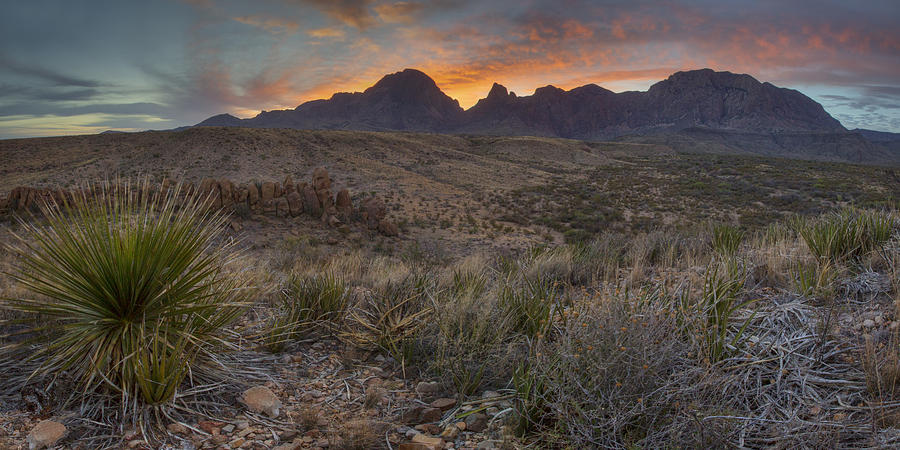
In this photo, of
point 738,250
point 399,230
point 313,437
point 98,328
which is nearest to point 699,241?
point 738,250

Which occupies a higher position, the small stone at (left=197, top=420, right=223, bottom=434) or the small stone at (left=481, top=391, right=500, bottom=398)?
the small stone at (left=197, top=420, right=223, bottom=434)

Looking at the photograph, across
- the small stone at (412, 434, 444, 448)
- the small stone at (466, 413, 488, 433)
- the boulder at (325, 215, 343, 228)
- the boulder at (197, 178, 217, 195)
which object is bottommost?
the boulder at (325, 215, 343, 228)

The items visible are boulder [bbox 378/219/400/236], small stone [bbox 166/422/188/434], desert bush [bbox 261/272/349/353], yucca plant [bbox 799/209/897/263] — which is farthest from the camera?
boulder [bbox 378/219/400/236]

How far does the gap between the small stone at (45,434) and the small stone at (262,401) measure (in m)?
0.95

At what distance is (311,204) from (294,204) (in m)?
0.61

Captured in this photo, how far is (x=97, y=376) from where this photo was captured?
282 cm

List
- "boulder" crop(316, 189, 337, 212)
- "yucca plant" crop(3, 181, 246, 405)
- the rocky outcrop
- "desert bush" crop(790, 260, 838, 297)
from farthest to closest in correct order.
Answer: "boulder" crop(316, 189, 337, 212), the rocky outcrop, "desert bush" crop(790, 260, 838, 297), "yucca plant" crop(3, 181, 246, 405)

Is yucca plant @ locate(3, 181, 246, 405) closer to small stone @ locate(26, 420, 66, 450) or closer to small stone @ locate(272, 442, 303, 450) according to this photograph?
small stone @ locate(26, 420, 66, 450)

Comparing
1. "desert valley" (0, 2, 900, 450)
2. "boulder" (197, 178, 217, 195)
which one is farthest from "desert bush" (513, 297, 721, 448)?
"boulder" (197, 178, 217, 195)

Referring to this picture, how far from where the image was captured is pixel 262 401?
2900mm

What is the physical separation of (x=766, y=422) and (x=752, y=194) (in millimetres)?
31880

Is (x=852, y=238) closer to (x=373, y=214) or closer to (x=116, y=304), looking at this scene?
(x=116, y=304)

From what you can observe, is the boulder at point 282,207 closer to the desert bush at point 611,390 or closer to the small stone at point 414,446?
the desert bush at point 611,390

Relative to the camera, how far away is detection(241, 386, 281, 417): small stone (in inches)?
112
